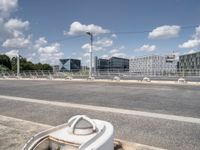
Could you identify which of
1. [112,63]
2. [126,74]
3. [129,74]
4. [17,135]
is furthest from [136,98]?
[112,63]

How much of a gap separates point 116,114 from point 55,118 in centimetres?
211


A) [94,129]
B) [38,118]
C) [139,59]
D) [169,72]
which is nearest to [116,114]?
[38,118]

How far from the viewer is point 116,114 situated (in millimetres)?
7480

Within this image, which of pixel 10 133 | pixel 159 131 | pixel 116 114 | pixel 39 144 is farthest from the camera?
pixel 116 114

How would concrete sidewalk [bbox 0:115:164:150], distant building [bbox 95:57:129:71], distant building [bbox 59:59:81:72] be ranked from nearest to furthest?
1. concrete sidewalk [bbox 0:115:164:150]
2. distant building [bbox 95:57:129:71]
3. distant building [bbox 59:59:81:72]

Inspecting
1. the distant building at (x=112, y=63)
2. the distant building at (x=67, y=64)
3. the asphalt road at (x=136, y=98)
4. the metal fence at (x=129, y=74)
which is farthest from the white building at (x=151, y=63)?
the asphalt road at (x=136, y=98)

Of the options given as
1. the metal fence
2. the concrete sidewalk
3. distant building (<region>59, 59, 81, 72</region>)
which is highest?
distant building (<region>59, 59, 81, 72</region>)

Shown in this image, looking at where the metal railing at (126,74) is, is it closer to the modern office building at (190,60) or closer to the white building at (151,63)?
the white building at (151,63)

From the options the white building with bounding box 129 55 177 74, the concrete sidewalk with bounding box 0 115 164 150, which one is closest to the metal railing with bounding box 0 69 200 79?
the white building with bounding box 129 55 177 74

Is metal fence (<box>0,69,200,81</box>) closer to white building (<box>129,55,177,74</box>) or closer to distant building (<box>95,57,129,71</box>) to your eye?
white building (<box>129,55,177,74</box>)

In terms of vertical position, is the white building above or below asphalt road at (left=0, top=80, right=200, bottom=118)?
above

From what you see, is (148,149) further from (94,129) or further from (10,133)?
(10,133)

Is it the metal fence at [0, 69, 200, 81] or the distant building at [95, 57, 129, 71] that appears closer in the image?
the metal fence at [0, 69, 200, 81]

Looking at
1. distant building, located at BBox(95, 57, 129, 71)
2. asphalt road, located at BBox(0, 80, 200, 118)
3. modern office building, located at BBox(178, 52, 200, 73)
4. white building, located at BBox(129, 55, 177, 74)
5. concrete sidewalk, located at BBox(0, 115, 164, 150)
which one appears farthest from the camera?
modern office building, located at BBox(178, 52, 200, 73)
